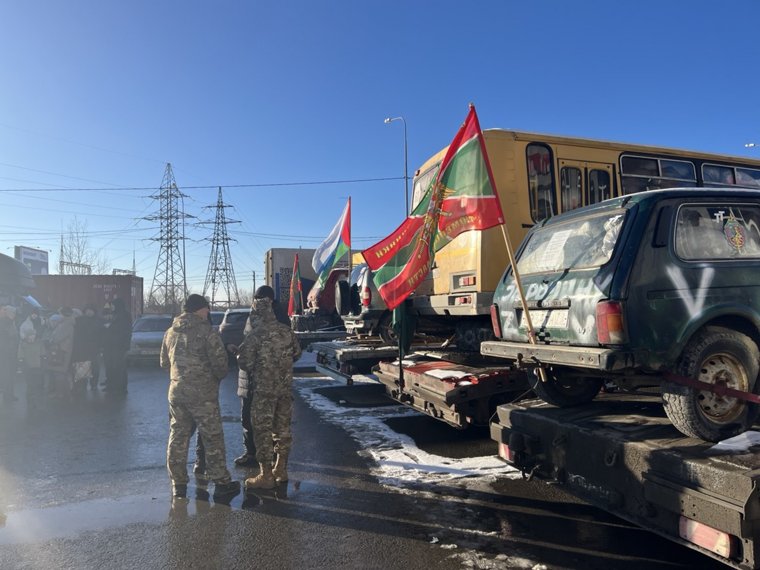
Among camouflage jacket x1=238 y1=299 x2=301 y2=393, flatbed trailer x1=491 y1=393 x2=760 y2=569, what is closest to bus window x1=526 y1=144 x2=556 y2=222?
flatbed trailer x1=491 y1=393 x2=760 y2=569

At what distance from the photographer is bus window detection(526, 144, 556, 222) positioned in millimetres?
7145

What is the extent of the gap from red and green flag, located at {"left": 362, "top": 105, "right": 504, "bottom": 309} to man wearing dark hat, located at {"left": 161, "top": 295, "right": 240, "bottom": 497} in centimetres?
217

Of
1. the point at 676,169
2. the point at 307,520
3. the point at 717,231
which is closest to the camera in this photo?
the point at 717,231

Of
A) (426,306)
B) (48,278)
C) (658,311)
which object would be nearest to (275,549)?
(658,311)

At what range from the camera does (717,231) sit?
4.16 meters

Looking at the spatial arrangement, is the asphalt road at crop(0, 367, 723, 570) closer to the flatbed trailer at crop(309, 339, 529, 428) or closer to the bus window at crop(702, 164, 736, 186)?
the flatbed trailer at crop(309, 339, 529, 428)

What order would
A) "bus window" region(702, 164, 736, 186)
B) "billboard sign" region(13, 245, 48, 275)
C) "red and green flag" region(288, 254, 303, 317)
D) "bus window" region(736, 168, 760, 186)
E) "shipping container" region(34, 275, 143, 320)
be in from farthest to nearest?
"billboard sign" region(13, 245, 48, 275) < "shipping container" region(34, 275, 143, 320) < "red and green flag" region(288, 254, 303, 317) < "bus window" region(736, 168, 760, 186) < "bus window" region(702, 164, 736, 186)

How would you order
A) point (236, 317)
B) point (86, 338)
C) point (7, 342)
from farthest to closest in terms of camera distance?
point (236, 317) < point (86, 338) < point (7, 342)

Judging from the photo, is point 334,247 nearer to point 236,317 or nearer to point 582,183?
point 236,317

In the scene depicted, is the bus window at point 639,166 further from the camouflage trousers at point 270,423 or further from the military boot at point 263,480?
the military boot at point 263,480

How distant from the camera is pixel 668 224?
13.2 feet

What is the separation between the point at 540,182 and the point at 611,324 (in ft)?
12.5

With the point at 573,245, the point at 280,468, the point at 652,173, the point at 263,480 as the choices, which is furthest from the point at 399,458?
the point at 652,173

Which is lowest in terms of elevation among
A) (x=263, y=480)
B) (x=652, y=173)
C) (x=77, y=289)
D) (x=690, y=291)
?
(x=263, y=480)
